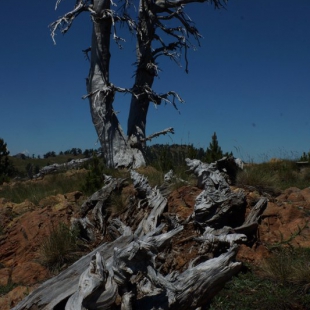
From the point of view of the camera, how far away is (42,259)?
655 cm

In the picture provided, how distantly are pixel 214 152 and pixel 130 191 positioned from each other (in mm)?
3276

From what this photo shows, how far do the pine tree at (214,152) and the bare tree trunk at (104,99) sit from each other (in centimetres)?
516

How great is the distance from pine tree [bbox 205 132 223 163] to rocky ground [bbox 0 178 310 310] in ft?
7.56

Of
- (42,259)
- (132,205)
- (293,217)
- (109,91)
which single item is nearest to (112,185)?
(132,205)

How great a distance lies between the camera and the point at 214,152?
11.0 meters

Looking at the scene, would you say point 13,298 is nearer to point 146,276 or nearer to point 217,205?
point 146,276

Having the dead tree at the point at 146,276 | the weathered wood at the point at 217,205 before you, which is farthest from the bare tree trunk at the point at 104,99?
the dead tree at the point at 146,276

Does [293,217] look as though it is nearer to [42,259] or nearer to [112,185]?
[112,185]

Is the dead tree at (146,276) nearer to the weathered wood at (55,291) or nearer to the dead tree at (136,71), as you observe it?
the weathered wood at (55,291)

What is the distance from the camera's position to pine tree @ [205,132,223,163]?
34.6ft

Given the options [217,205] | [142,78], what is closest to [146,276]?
[217,205]

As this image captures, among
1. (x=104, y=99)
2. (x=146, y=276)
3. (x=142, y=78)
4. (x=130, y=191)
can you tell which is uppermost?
(x=142, y=78)

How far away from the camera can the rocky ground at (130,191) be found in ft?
19.9

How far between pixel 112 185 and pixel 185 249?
8.63ft
